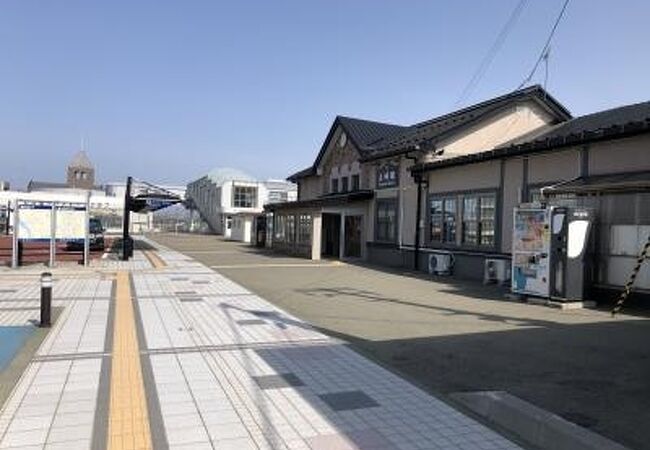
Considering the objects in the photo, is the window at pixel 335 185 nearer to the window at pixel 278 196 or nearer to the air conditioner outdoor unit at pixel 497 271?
the air conditioner outdoor unit at pixel 497 271

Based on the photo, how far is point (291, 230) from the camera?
32.9 metres

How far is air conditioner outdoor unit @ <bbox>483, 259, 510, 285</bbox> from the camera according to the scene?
695 inches

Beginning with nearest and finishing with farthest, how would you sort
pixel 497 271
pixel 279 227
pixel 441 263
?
pixel 497 271, pixel 441 263, pixel 279 227

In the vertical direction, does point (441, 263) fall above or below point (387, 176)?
below

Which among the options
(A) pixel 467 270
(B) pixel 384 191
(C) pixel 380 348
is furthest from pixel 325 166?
(C) pixel 380 348

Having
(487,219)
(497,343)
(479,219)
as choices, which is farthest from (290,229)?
(497,343)

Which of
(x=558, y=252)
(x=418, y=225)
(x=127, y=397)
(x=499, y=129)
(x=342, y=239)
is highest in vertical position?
(x=499, y=129)

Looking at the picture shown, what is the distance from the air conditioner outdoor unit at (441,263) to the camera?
67.7 feet

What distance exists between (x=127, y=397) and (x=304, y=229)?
80.8ft

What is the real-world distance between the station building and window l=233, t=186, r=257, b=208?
101 ft

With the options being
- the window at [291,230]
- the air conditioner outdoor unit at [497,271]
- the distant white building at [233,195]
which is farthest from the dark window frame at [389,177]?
the distant white building at [233,195]

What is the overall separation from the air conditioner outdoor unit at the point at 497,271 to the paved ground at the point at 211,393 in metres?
8.53

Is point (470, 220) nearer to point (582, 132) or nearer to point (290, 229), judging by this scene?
point (582, 132)

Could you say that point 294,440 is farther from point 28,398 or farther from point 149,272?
point 149,272
